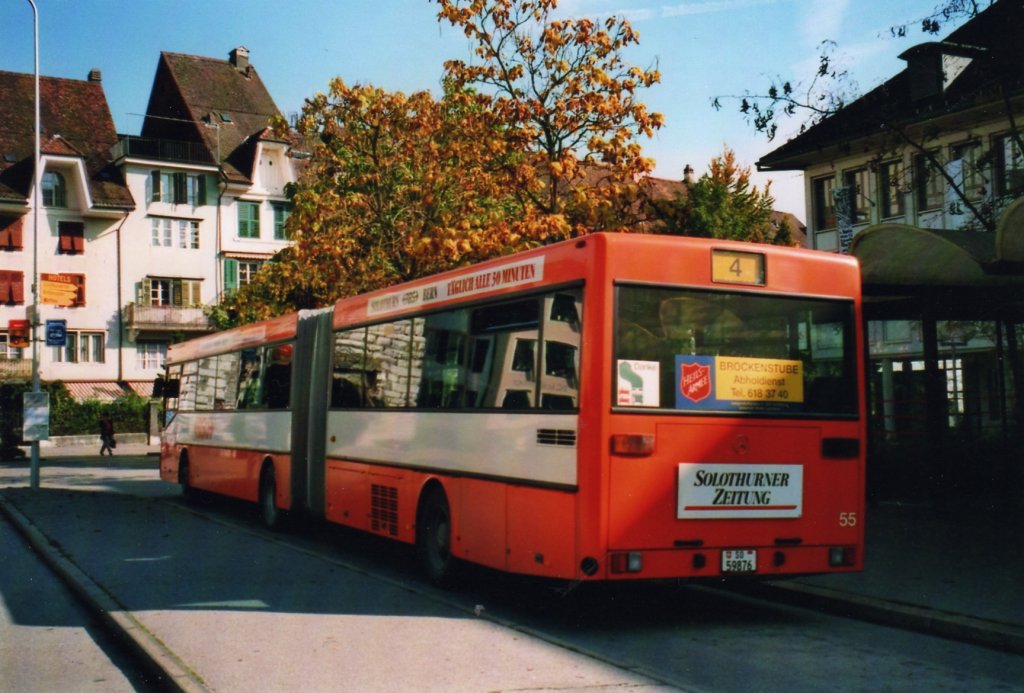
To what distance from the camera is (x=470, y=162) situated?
70.7ft

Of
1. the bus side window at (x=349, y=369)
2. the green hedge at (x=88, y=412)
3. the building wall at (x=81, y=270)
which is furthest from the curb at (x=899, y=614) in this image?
the building wall at (x=81, y=270)

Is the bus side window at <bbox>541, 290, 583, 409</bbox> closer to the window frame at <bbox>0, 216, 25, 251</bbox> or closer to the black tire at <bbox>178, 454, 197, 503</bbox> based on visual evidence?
the black tire at <bbox>178, 454, 197, 503</bbox>

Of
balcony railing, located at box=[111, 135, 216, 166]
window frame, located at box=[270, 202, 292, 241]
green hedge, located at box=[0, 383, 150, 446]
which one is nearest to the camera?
green hedge, located at box=[0, 383, 150, 446]

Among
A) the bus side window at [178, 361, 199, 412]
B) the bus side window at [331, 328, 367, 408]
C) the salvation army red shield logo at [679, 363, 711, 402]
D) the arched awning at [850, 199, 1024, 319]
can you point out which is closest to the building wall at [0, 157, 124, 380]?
the bus side window at [178, 361, 199, 412]

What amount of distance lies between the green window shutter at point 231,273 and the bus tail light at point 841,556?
60141 mm

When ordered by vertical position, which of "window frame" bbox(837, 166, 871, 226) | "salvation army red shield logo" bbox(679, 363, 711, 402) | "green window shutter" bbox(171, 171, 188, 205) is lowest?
→ "salvation army red shield logo" bbox(679, 363, 711, 402)

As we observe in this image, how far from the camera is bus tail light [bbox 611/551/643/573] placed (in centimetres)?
912

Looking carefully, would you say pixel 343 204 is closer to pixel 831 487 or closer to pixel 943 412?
pixel 943 412

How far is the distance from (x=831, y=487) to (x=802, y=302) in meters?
1.43

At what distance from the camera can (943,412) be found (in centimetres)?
1922

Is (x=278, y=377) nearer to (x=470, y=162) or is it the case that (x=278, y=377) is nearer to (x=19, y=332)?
(x=470, y=162)

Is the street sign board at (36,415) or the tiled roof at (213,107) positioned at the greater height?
the tiled roof at (213,107)

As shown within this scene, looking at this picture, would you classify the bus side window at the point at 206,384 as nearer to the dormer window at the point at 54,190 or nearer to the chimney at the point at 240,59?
the dormer window at the point at 54,190

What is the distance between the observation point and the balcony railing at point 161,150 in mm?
65688
